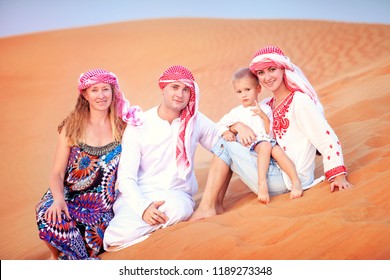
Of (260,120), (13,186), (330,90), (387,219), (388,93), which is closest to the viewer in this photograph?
(387,219)

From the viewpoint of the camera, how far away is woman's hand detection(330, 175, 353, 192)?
14.4 ft

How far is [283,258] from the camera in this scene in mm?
3852

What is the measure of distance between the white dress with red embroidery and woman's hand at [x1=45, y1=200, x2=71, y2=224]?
5.98 ft

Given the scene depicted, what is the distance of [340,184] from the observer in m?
4.42

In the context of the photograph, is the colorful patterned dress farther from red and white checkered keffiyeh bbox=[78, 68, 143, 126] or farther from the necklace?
the necklace

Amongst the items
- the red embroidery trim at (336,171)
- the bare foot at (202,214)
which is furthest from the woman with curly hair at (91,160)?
the red embroidery trim at (336,171)

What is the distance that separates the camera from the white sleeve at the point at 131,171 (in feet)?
15.7

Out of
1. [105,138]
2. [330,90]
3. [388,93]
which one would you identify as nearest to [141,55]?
[330,90]

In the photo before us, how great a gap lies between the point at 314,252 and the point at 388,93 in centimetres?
404

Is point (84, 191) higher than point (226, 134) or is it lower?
lower

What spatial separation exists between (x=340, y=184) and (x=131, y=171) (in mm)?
1725

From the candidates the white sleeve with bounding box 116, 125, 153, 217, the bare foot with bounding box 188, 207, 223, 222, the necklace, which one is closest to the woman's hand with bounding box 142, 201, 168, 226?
the white sleeve with bounding box 116, 125, 153, 217

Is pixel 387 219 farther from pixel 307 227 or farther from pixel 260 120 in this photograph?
pixel 260 120

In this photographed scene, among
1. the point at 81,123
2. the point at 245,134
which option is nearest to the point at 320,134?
the point at 245,134
